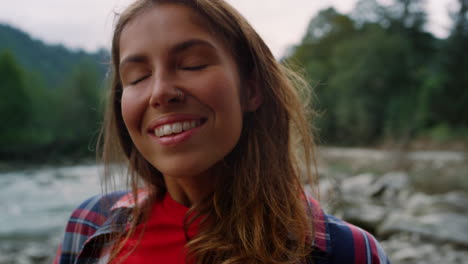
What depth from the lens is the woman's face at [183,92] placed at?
111cm

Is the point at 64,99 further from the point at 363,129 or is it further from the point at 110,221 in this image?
the point at 110,221

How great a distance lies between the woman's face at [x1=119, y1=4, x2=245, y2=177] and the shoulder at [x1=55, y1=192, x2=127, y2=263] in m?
0.48

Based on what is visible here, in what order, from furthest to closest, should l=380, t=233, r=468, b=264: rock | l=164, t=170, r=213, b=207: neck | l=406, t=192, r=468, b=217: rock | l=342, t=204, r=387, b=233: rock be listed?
l=406, t=192, r=468, b=217: rock < l=342, t=204, r=387, b=233: rock < l=380, t=233, r=468, b=264: rock < l=164, t=170, r=213, b=207: neck

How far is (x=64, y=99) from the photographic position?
3114cm

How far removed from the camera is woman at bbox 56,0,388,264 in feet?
3.65

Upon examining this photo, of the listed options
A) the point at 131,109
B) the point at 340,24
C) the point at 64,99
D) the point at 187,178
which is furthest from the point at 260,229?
the point at 340,24

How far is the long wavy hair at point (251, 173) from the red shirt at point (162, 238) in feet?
0.12

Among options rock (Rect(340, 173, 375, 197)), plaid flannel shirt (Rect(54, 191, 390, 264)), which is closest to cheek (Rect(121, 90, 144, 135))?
plaid flannel shirt (Rect(54, 191, 390, 264))

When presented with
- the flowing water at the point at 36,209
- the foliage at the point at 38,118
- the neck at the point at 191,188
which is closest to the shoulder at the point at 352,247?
the neck at the point at 191,188

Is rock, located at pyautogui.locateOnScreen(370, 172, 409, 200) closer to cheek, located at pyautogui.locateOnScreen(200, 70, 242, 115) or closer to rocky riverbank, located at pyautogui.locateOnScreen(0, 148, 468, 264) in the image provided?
rocky riverbank, located at pyautogui.locateOnScreen(0, 148, 468, 264)

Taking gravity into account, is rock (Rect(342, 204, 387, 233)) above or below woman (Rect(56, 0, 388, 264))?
below

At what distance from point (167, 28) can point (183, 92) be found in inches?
8.6

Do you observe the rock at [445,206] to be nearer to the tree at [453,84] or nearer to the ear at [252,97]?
the ear at [252,97]

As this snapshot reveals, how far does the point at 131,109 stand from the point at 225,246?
56 centimetres
